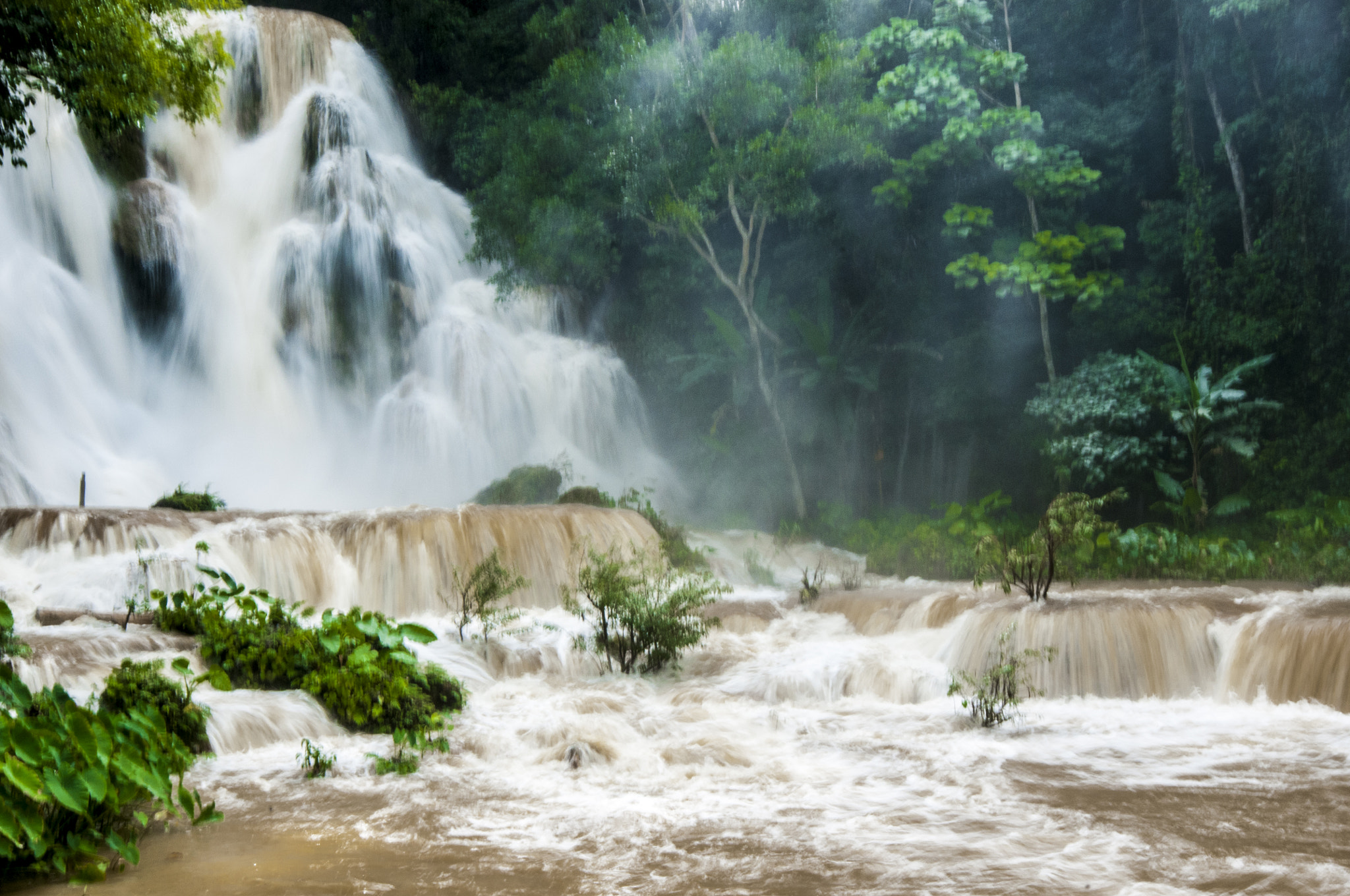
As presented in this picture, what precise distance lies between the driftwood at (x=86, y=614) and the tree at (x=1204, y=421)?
41.2 ft

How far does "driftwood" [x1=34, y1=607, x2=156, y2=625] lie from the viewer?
25.0 ft

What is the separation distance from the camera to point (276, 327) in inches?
718

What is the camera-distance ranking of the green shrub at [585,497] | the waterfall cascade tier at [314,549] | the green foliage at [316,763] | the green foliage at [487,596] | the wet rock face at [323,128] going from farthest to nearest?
1. the wet rock face at [323,128]
2. the green shrub at [585,497]
3. the waterfall cascade tier at [314,549]
4. the green foliage at [487,596]
5. the green foliage at [316,763]

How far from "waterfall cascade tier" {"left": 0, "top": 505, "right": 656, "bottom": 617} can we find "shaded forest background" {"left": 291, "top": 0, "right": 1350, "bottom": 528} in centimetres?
705

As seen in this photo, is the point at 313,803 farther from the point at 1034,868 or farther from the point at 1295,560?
the point at 1295,560

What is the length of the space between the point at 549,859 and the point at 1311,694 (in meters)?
5.69

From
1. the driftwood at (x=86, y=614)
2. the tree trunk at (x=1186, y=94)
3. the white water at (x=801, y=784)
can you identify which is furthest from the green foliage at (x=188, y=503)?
the tree trunk at (x=1186, y=94)

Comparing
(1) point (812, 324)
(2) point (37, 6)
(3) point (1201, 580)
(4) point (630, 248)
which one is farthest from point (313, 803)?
(4) point (630, 248)

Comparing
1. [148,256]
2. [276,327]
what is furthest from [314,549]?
[148,256]

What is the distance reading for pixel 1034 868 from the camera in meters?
3.71

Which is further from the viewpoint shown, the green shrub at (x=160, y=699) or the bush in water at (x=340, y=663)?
the bush in water at (x=340, y=663)

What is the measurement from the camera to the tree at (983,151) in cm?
1606

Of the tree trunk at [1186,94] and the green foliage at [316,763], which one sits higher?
the tree trunk at [1186,94]

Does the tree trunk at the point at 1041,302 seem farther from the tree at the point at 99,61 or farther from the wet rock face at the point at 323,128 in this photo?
the wet rock face at the point at 323,128
